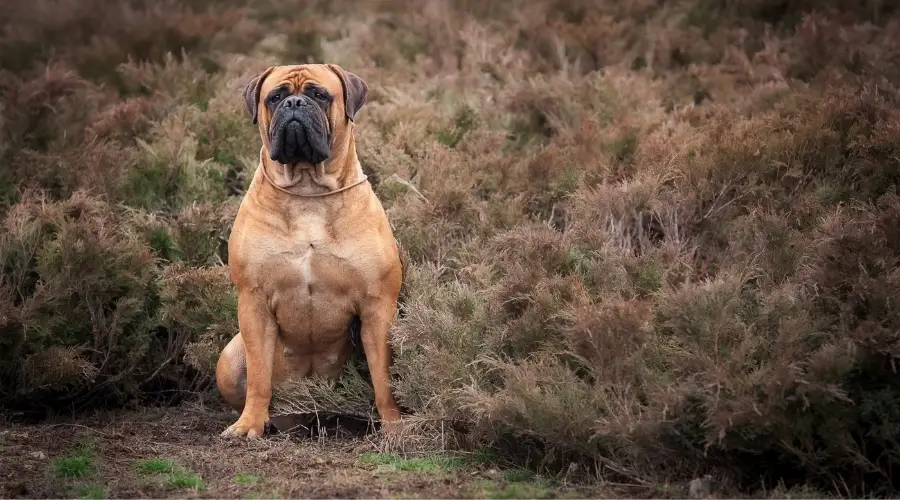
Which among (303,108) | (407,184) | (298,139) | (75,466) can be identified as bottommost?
(75,466)

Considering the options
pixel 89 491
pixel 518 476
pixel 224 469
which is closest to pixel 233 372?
pixel 224 469

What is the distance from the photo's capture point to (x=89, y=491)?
4820 millimetres

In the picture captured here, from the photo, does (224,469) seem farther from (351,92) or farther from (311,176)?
(351,92)

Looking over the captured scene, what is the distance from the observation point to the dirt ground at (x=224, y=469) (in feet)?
15.9

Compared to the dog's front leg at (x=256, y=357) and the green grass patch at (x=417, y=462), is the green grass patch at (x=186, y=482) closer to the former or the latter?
the green grass patch at (x=417, y=462)

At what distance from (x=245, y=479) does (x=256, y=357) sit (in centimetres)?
130

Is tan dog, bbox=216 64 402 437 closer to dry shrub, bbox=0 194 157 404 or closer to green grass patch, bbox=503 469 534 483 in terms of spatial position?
green grass patch, bbox=503 469 534 483

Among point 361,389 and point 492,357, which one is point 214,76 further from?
point 492,357

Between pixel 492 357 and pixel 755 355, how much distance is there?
1466mm

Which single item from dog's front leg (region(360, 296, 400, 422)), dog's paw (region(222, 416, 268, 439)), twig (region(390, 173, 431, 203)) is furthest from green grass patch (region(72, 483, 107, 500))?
twig (region(390, 173, 431, 203))

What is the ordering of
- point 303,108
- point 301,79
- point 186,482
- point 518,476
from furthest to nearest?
point 301,79, point 303,108, point 518,476, point 186,482

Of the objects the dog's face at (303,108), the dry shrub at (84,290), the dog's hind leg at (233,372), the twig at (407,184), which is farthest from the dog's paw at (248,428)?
the twig at (407,184)

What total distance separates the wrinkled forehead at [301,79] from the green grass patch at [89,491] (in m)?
2.51

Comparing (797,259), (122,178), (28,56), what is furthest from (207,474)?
(28,56)
